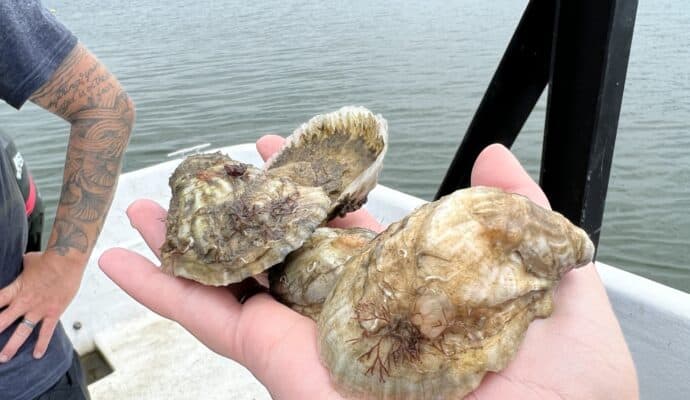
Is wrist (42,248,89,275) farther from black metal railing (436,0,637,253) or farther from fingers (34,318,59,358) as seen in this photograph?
black metal railing (436,0,637,253)

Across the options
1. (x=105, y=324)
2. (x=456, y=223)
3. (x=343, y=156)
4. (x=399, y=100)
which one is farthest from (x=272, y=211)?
(x=399, y=100)

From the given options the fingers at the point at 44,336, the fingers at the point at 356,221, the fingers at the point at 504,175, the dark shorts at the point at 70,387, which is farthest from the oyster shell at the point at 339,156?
the dark shorts at the point at 70,387

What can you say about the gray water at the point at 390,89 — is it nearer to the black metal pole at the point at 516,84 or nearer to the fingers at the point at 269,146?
the black metal pole at the point at 516,84

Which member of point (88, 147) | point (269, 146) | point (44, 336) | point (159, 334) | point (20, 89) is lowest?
point (159, 334)

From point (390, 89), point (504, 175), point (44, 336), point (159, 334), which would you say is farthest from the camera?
point (390, 89)

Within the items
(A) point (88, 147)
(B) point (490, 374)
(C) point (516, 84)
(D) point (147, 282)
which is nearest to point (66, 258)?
(A) point (88, 147)

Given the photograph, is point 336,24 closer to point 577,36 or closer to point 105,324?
point 105,324

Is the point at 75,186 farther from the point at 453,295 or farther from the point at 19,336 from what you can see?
the point at 453,295
